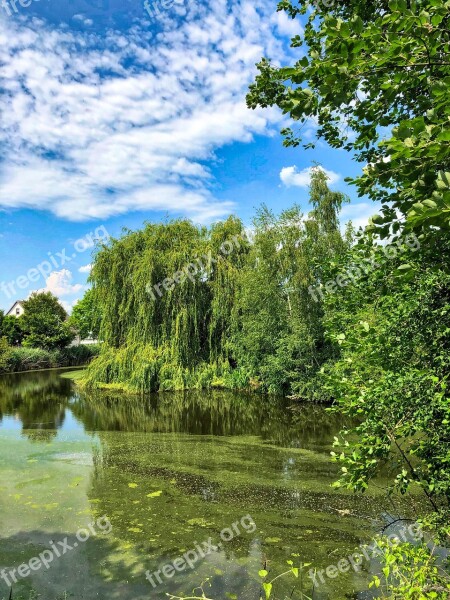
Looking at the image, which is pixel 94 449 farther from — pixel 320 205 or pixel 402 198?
pixel 320 205

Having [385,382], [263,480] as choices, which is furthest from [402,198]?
[263,480]

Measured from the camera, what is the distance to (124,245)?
19.2m

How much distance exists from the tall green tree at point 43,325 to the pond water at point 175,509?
2292 cm

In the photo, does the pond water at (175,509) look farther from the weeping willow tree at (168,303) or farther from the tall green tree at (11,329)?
the tall green tree at (11,329)

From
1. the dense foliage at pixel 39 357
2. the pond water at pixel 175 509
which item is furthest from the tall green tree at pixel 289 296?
the dense foliage at pixel 39 357

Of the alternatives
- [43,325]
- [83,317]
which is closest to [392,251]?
[43,325]

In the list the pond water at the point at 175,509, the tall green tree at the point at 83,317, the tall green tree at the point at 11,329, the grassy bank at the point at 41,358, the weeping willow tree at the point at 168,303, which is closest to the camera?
the pond water at the point at 175,509

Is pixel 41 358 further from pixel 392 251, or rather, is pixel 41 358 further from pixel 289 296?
pixel 392 251

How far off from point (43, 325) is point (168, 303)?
1946cm

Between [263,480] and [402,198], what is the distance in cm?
601

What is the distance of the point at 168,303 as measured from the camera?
58.3 feet

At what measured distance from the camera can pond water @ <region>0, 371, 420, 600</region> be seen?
13.3 ft

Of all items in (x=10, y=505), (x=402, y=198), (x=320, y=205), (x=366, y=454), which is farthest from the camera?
(x=320, y=205)

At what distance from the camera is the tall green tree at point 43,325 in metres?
32.9
